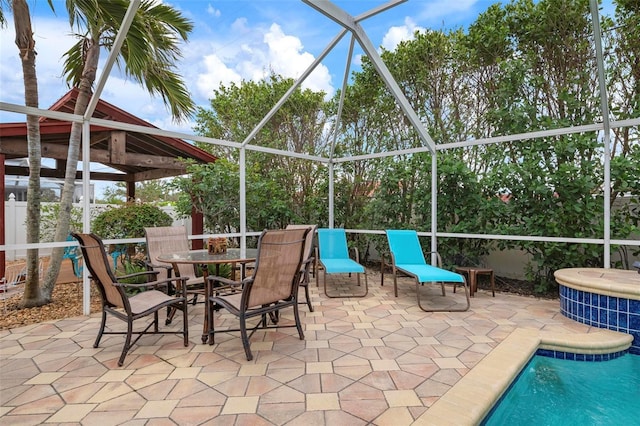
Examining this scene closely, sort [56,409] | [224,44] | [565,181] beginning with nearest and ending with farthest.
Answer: [56,409] < [565,181] < [224,44]

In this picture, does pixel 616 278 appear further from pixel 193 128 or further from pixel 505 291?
pixel 193 128

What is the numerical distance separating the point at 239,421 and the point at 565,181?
16.7ft

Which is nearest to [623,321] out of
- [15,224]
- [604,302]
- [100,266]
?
[604,302]

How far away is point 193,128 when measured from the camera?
11.0 metres

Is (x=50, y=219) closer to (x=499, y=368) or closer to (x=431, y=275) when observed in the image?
(x=431, y=275)

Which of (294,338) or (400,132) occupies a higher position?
(400,132)

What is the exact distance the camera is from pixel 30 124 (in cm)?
421

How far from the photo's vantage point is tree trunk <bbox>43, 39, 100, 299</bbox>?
178 inches

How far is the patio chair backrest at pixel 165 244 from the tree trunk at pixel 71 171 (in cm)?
147

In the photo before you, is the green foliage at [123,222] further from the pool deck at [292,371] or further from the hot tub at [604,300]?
the hot tub at [604,300]

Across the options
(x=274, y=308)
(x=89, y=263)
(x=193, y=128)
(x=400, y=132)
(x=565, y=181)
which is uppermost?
(x=193, y=128)

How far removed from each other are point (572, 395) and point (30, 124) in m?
6.36

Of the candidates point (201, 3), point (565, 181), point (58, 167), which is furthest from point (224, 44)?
point (565, 181)

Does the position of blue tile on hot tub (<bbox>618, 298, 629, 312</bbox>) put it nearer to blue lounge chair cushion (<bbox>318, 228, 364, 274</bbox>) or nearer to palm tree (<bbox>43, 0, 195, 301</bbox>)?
blue lounge chair cushion (<bbox>318, 228, 364, 274</bbox>)
